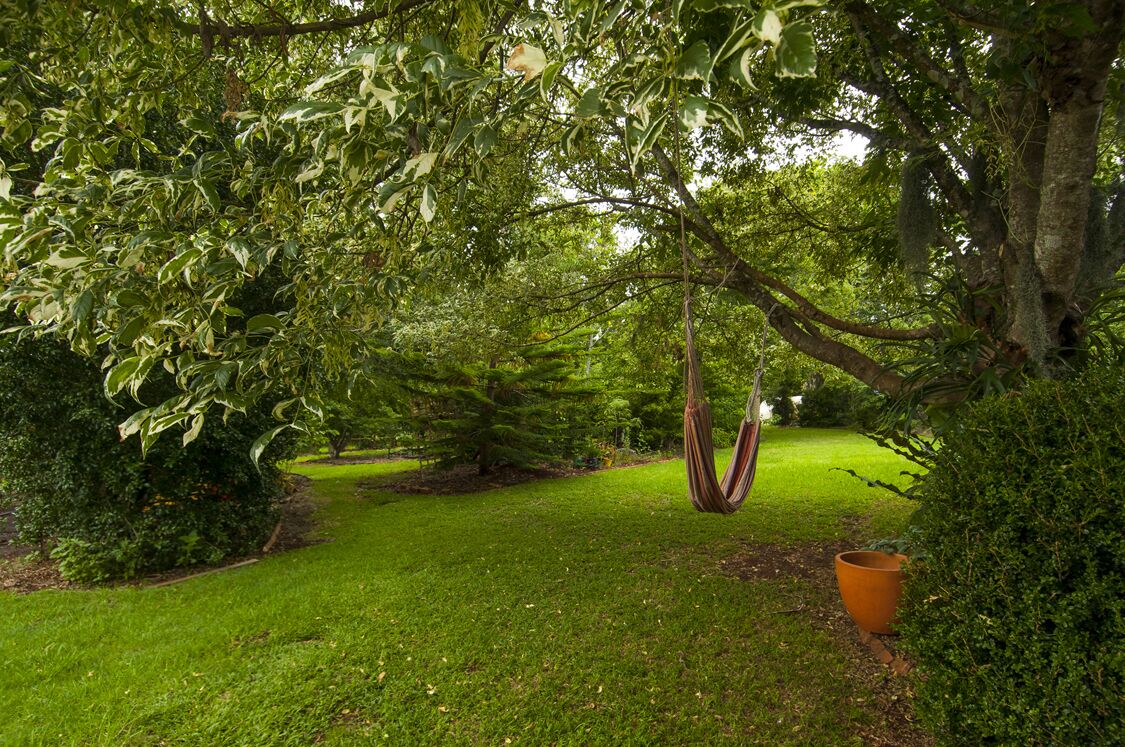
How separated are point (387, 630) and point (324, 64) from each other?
3.95 metres

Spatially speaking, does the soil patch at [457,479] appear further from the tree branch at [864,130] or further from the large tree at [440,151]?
the tree branch at [864,130]

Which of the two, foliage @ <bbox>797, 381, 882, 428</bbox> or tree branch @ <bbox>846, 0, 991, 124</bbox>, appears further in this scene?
foliage @ <bbox>797, 381, 882, 428</bbox>

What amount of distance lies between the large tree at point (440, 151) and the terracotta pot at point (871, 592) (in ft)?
3.76

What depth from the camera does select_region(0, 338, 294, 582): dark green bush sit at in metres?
5.05

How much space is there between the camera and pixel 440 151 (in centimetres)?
135

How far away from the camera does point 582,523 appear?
6629 millimetres

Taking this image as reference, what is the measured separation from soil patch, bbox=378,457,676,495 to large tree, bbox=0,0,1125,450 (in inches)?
235

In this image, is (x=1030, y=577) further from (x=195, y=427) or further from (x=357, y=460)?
(x=357, y=460)

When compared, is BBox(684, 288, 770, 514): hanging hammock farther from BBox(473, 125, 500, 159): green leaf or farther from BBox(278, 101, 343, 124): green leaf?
BBox(278, 101, 343, 124): green leaf

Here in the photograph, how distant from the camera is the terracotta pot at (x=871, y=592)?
123 inches

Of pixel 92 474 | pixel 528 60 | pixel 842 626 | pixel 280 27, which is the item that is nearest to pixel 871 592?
pixel 842 626

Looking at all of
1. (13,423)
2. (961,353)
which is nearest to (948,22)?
(961,353)

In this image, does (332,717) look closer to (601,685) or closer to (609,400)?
(601,685)

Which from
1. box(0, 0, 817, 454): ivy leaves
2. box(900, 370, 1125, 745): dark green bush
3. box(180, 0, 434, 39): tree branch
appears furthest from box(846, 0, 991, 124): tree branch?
box(180, 0, 434, 39): tree branch
